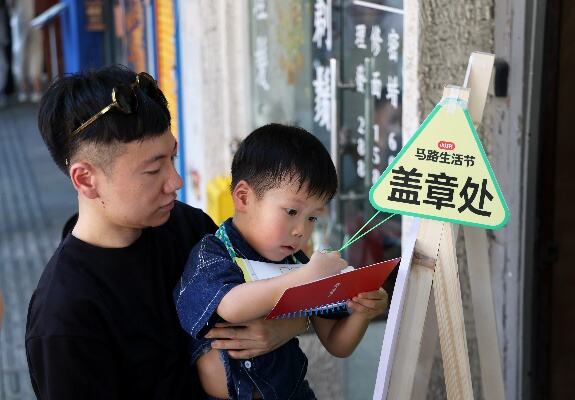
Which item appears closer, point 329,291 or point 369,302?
point 329,291

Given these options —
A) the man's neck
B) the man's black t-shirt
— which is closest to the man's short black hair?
the man's neck

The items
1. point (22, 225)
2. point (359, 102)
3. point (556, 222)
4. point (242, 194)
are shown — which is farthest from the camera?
point (22, 225)

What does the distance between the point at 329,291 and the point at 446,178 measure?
0.36 m

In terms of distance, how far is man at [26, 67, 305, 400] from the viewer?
5.88 feet

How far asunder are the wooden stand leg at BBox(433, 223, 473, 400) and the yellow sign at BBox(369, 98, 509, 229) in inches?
2.7

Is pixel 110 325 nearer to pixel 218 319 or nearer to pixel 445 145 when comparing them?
pixel 218 319

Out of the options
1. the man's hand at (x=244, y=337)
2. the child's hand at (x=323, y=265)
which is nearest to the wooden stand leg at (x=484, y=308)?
the child's hand at (x=323, y=265)

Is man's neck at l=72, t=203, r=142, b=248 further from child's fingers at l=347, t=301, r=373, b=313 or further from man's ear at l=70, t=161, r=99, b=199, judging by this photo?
child's fingers at l=347, t=301, r=373, b=313

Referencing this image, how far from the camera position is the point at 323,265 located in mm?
1775

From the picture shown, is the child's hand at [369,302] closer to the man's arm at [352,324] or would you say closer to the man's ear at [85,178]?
the man's arm at [352,324]

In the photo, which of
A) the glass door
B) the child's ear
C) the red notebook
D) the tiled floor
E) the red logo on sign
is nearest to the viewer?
the red notebook

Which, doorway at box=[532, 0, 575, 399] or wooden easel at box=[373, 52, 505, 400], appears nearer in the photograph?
wooden easel at box=[373, 52, 505, 400]

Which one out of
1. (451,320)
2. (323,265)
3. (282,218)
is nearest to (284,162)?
(282,218)

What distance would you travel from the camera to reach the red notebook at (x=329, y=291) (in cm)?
173
